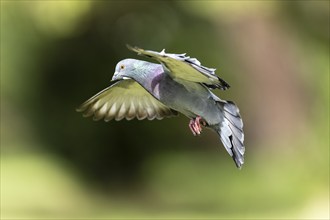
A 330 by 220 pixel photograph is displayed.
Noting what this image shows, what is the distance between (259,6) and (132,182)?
2.80m

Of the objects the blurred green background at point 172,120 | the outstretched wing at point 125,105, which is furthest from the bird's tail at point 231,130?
the blurred green background at point 172,120

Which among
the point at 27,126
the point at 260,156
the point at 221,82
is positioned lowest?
the point at 221,82

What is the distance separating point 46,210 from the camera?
803cm

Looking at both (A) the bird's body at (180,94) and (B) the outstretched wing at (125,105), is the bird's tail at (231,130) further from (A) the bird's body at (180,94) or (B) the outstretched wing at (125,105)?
(B) the outstretched wing at (125,105)

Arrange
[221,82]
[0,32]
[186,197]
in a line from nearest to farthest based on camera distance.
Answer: [221,82], [186,197], [0,32]

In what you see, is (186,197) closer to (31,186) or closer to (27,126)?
(31,186)

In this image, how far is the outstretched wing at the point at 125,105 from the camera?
1.87m

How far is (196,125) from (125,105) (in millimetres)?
422

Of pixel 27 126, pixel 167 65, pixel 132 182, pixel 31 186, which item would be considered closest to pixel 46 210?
pixel 31 186

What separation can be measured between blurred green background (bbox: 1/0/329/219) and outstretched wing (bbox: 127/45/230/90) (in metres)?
5.88

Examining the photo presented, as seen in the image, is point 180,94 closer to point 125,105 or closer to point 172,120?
point 125,105

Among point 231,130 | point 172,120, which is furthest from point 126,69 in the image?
point 172,120

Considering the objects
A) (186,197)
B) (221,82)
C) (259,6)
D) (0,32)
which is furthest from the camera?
(0,32)

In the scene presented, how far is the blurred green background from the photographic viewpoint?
785 cm
